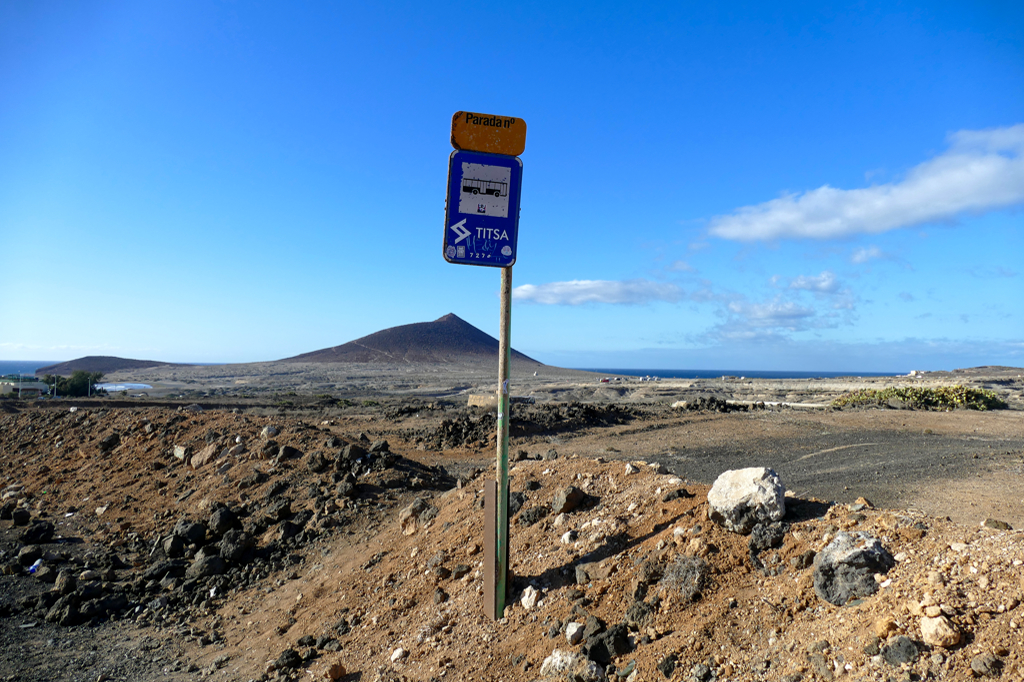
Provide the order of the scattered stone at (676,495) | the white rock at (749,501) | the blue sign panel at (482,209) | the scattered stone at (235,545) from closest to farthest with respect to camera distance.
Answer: the white rock at (749,501)
the blue sign panel at (482,209)
the scattered stone at (676,495)
the scattered stone at (235,545)

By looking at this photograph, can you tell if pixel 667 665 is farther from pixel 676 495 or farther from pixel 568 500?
pixel 568 500

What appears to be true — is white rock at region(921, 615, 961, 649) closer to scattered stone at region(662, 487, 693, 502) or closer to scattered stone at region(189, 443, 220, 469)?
scattered stone at region(662, 487, 693, 502)

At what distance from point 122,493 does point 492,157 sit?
8.96m

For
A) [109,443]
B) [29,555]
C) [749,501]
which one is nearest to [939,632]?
[749,501]

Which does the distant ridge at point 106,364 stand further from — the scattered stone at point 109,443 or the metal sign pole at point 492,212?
the metal sign pole at point 492,212

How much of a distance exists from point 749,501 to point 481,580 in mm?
2227

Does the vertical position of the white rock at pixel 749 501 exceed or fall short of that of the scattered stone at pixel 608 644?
it exceeds it

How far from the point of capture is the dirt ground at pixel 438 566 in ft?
10.8

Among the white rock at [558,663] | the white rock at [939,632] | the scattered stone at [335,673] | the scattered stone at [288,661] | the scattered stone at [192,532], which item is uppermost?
the white rock at [939,632]

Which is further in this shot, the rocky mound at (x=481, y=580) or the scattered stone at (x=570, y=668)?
the scattered stone at (x=570, y=668)

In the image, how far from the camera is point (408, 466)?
9273 millimetres

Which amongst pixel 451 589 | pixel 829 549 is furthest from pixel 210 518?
pixel 829 549

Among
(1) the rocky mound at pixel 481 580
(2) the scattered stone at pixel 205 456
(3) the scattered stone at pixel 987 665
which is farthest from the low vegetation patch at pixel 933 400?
(3) the scattered stone at pixel 987 665

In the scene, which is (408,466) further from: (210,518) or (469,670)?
(469,670)
